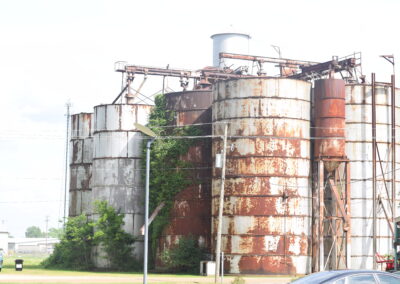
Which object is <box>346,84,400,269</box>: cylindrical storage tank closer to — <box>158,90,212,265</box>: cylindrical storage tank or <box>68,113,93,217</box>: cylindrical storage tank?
<box>158,90,212,265</box>: cylindrical storage tank

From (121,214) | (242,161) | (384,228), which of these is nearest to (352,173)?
(384,228)

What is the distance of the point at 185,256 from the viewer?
52281mm

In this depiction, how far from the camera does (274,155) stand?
4847 cm

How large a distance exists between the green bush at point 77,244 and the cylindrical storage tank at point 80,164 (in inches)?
108

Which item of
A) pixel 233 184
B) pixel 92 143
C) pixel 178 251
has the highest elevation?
pixel 92 143

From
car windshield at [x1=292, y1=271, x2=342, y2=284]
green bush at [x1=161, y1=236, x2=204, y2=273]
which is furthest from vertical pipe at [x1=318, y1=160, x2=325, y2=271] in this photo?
car windshield at [x1=292, y1=271, x2=342, y2=284]

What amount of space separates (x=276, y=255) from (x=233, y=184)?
558 centimetres

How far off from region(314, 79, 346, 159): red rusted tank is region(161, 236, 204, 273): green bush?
11200mm

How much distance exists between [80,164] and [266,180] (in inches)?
827

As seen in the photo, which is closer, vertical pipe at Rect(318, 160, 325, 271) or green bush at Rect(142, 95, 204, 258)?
vertical pipe at Rect(318, 160, 325, 271)

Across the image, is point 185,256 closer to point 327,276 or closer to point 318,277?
point 318,277

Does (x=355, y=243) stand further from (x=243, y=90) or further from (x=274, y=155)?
(x=243, y=90)

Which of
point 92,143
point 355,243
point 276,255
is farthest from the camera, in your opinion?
point 92,143

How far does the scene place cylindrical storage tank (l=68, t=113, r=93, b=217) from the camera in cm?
6188
